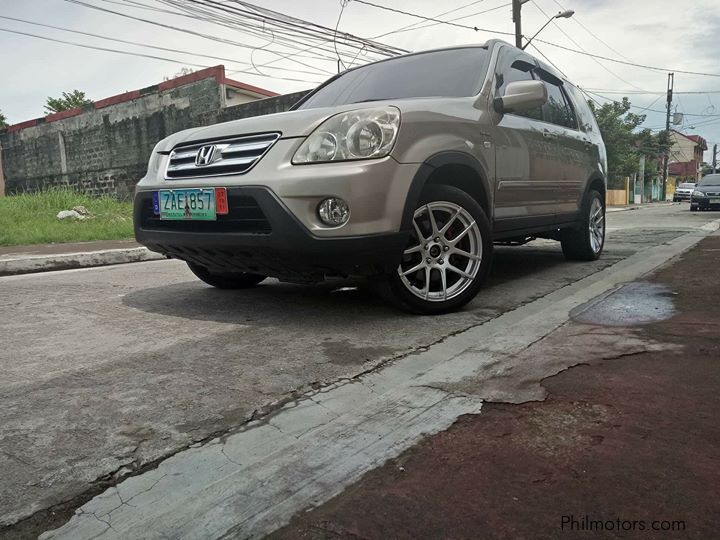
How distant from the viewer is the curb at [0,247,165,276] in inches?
225

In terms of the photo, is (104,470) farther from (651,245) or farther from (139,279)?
(651,245)

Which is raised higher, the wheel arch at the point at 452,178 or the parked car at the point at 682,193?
the wheel arch at the point at 452,178

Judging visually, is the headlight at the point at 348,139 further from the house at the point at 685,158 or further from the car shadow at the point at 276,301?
the house at the point at 685,158

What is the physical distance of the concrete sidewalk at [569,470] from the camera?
1290 mm

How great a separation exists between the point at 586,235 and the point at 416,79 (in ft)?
8.61

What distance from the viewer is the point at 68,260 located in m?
6.09

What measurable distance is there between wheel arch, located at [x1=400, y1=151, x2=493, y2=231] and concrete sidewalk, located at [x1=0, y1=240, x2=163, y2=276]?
4.50 meters

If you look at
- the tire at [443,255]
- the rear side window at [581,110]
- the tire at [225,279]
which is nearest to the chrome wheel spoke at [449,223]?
the tire at [443,255]

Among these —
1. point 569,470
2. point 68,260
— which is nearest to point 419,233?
point 569,470

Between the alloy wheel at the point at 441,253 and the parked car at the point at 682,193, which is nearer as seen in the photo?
the alloy wheel at the point at 441,253

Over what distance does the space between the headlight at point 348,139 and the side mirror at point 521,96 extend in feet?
3.72

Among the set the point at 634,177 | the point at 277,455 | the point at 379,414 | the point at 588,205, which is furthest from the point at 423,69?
the point at 634,177

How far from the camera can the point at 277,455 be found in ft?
5.33

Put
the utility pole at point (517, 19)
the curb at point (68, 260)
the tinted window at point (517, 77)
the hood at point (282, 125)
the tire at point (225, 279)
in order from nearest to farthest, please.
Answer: the hood at point (282, 125) < the tinted window at point (517, 77) < the tire at point (225, 279) < the curb at point (68, 260) < the utility pole at point (517, 19)
